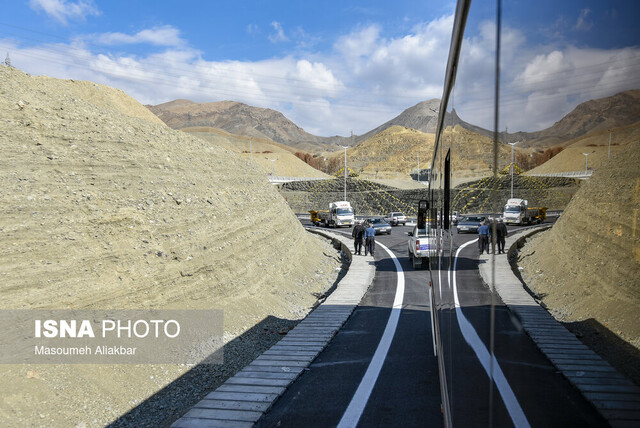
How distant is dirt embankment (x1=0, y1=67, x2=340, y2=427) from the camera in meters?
8.23

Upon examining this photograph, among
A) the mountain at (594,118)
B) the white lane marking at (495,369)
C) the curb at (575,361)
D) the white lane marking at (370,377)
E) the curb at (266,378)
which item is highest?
the mountain at (594,118)

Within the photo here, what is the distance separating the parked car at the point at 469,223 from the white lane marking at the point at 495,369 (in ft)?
1.58

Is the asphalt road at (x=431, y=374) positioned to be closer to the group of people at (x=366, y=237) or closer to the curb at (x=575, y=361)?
the curb at (x=575, y=361)

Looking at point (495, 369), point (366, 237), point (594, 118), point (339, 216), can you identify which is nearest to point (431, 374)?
point (495, 369)

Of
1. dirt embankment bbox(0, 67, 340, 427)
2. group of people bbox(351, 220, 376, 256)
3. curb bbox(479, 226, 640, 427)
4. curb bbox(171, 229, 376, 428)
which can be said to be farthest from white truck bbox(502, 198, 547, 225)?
group of people bbox(351, 220, 376, 256)

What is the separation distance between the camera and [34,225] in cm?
1069

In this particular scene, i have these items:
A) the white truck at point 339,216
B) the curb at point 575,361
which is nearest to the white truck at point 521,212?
the curb at point 575,361

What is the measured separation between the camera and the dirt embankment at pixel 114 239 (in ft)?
27.0

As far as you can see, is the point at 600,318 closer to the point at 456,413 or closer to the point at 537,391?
the point at 537,391

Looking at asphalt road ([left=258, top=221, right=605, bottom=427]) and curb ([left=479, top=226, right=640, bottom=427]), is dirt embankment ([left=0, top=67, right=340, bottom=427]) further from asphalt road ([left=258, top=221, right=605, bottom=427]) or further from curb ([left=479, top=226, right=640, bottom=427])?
curb ([left=479, top=226, right=640, bottom=427])

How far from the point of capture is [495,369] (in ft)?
5.82

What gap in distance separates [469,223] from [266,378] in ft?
16.1

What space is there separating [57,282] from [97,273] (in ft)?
3.13

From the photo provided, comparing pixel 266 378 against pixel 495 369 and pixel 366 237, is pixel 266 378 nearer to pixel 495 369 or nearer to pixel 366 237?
pixel 495 369
